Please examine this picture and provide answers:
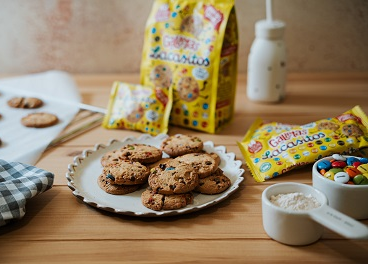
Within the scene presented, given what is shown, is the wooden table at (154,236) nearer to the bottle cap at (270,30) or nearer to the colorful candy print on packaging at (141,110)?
the colorful candy print on packaging at (141,110)

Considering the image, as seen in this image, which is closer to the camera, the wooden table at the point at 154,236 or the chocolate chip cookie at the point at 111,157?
the wooden table at the point at 154,236

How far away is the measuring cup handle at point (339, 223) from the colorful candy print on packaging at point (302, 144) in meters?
0.24

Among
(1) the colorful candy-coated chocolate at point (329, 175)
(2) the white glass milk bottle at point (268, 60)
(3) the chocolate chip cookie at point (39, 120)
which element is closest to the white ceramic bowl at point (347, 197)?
(1) the colorful candy-coated chocolate at point (329, 175)

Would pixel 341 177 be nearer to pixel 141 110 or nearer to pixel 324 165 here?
pixel 324 165

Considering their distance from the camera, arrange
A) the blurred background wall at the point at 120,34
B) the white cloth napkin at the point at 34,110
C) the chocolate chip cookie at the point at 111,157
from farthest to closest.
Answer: the blurred background wall at the point at 120,34
the white cloth napkin at the point at 34,110
the chocolate chip cookie at the point at 111,157

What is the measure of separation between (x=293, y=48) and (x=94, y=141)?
0.68 metres

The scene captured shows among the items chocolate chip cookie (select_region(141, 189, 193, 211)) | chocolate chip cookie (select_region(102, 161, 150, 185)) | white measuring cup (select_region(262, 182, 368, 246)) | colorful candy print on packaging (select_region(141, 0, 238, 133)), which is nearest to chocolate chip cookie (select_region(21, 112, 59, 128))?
colorful candy print on packaging (select_region(141, 0, 238, 133))

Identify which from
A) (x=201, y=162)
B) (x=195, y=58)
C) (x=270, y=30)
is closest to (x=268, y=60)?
(x=270, y=30)

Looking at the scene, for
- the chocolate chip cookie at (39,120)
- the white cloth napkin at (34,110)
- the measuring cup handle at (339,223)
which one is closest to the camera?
the measuring cup handle at (339,223)

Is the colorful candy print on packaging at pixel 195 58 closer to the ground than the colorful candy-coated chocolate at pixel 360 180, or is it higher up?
higher up

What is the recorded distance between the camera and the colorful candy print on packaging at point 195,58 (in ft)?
3.86

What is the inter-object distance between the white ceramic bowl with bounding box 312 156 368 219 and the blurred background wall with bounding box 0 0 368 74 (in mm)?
767

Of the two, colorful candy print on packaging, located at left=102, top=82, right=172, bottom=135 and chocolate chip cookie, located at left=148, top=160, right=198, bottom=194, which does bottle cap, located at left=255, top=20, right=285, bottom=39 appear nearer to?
colorful candy print on packaging, located at left=102, top=82, right=172, bottom=135

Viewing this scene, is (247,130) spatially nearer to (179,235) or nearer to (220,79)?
(220,79)
